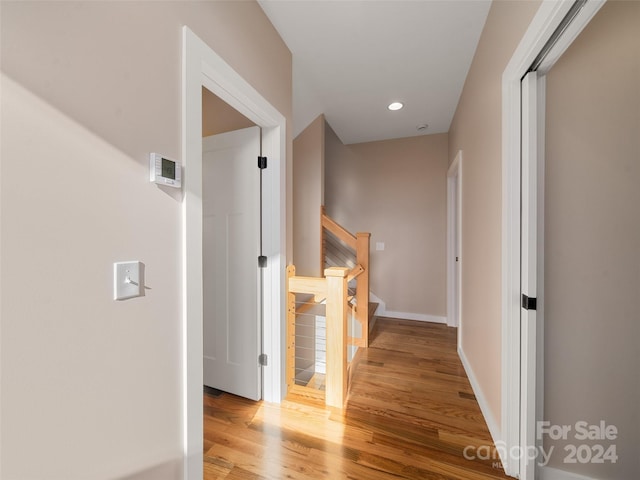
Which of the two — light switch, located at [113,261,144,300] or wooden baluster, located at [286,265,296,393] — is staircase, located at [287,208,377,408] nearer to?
wooden baluster, located at [286,265,296,393]

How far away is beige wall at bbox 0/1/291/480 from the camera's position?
2.12 feet

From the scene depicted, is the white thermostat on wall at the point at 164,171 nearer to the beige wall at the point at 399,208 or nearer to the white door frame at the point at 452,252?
the beige wall at the point at 399,208

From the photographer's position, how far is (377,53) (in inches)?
81.7

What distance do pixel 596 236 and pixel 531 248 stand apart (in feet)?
0.80

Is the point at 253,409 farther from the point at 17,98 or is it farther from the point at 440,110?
the point at 440,110

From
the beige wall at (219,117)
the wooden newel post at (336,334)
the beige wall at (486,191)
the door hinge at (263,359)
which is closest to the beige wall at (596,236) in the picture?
the beige wall at (486,191)

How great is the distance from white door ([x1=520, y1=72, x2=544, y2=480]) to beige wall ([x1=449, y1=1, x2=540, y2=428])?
22 centimetres

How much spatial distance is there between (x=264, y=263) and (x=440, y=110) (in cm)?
267

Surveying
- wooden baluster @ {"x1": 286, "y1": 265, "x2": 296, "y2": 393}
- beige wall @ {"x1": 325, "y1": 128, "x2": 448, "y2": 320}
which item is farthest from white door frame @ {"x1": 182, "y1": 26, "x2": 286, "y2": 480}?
beige wall @ {"x1": 325, "y1": 128, "x2": 448, "y2": 320}

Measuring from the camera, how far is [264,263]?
1.94 metres

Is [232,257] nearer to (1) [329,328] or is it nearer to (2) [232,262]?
(2) [232,262]

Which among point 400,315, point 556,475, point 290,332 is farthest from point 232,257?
point 400,315

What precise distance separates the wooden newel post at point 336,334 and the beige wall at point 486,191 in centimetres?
94

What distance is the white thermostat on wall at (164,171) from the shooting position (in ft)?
3.16
